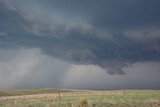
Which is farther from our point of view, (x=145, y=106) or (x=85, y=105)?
(x=145, y=106)

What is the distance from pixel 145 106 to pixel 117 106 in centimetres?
334

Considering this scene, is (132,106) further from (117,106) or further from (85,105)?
(85,105)

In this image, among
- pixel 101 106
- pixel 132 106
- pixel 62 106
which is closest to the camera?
pixel 132 106

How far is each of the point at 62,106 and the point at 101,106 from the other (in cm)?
562

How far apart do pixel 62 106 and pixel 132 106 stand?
9872 millimetres

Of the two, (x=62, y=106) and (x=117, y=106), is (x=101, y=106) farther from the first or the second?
(x=62, y=106)

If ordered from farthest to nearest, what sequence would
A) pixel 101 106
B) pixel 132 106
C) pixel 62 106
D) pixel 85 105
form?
pixel 62 106
pixel 101 106
pixel 132 106
pixel 85 105

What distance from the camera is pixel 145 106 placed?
1467 inches

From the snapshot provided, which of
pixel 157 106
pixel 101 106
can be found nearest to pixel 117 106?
pixel 101 106

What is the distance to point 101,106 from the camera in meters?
40.1

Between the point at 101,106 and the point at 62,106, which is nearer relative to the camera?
the point at 101,106

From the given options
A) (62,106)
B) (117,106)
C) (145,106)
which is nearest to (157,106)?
(145,106)

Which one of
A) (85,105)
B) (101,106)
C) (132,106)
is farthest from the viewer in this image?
(101,106)

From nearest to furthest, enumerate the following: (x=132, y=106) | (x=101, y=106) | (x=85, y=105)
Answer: (x=85, y=105) → (x=132, y=106) → (x=101, y=106)
